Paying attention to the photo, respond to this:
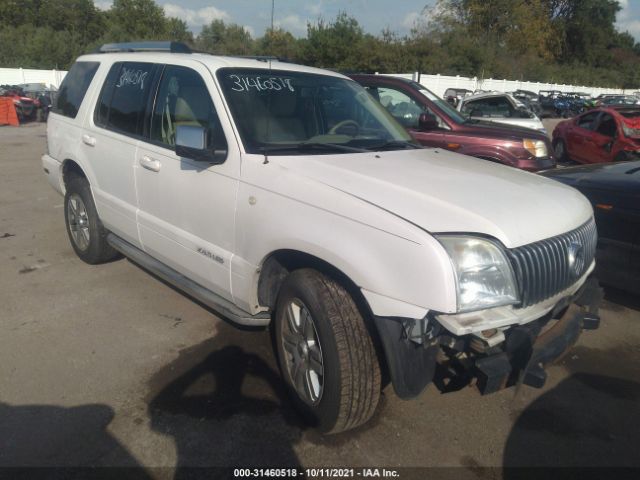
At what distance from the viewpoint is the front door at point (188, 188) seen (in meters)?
3.20

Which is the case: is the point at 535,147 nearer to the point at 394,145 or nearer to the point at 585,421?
the point at 394,145

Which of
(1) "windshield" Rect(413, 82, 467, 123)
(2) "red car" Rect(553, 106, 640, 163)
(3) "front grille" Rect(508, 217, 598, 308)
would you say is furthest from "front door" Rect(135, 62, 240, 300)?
(2) "red car" Rect(553, 106, 640, 163)

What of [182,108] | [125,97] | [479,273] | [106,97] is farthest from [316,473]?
[106,97]

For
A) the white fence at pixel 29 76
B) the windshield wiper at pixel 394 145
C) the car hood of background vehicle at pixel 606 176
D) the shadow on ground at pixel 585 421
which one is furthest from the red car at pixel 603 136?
the white fence at pixel 29 76

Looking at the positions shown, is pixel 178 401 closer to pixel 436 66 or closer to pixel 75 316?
pixel 75 316

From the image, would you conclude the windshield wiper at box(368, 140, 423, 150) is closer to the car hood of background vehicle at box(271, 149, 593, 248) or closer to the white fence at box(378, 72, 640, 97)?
the car hood of background vehicle at box(271, 149, 593, 248)

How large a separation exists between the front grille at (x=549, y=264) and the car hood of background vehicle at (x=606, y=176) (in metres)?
1.76

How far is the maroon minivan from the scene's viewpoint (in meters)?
6.99

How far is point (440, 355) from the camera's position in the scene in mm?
2660

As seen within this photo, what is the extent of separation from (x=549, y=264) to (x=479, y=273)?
19.7 inches

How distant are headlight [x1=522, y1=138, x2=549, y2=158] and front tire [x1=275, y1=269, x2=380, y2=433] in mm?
5315

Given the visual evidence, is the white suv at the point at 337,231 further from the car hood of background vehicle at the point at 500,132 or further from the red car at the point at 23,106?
the red car at the point at 23,106

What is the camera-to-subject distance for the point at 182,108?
368cm

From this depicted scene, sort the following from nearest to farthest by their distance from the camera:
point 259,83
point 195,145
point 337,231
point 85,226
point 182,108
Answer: point 337,231, point 195,145, point 259,83, point 182,108, point 85,226
